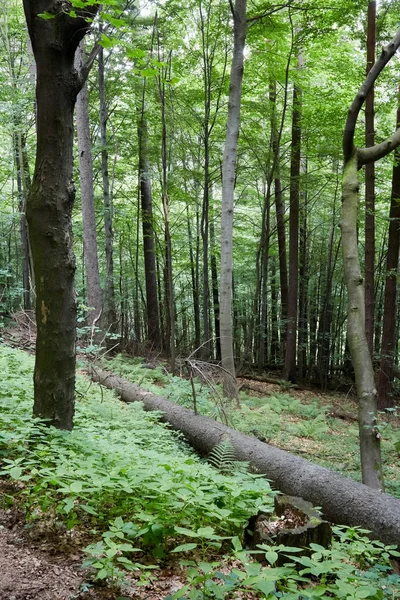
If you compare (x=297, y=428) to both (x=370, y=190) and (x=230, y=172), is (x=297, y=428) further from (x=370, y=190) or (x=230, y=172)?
(x=370, y=190)

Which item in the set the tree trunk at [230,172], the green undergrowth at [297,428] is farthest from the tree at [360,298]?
the tree trunk at [230,172]

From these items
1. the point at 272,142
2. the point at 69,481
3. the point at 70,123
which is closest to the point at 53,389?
the point at 69,481

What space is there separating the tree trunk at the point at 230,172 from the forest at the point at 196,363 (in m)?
0.04

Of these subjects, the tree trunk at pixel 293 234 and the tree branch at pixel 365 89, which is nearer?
the tree branch at pixel 365 89

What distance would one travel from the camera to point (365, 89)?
520 centimetres

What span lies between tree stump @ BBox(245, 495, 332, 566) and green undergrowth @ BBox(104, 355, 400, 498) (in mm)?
3036

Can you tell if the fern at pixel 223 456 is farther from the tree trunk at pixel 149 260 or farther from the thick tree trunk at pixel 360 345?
the tree trunk at pixel 149 260

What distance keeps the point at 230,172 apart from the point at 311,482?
6.68m

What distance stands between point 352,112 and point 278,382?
10.6 m

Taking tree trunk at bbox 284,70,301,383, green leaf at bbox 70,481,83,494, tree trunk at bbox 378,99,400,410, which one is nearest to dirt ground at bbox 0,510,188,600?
green leaf at bbox 70,481,83,494

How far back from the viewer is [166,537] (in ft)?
8.43

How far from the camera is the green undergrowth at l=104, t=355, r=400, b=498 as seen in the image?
6797 mm

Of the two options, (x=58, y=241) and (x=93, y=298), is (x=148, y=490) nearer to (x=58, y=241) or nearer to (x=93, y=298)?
(x=58, y=241)

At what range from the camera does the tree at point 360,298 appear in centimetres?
482
